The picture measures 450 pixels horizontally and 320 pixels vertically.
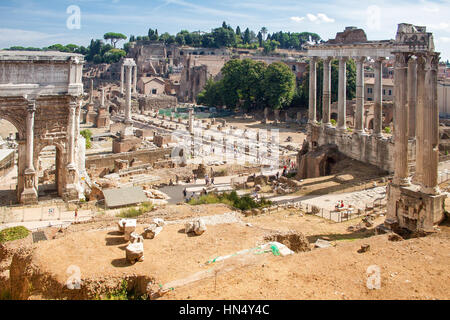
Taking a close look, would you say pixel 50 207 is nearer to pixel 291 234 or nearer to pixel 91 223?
pixel 91 223

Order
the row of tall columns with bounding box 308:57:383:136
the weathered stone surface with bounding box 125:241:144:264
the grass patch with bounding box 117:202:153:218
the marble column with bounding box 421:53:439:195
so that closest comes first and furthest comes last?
the weathered stone surface with bounding box 125:241:144:264 → the marble column with bounding box 421:53:439:195 → the grass patch with bounding box 117:202:153:218 → the row of tall columns with bounding box 308:57:383:136

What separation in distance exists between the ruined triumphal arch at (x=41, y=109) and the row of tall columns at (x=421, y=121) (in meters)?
18.5

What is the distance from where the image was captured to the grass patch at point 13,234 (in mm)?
17075

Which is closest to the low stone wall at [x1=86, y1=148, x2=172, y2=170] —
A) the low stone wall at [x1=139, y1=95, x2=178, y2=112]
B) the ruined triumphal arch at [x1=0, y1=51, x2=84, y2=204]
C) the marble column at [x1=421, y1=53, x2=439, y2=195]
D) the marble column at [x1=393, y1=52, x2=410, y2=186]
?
the ruined triumphal arch at [x1=0, y1=51, x2=84, y2=204]

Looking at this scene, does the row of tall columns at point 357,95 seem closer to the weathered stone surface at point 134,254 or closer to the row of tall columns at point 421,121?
the row of tall columns at point 421,121

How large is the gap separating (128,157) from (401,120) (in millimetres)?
27517

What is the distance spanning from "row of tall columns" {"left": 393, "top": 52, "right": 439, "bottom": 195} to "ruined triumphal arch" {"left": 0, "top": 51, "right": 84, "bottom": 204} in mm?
18523

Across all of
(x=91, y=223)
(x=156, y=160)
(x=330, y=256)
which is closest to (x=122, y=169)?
(x=156, y=160)

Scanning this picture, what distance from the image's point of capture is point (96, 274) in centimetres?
1220

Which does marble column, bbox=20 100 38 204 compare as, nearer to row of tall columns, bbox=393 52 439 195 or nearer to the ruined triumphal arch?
the ruined triumphal arch

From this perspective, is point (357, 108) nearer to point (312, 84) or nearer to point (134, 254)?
point (312, 84)

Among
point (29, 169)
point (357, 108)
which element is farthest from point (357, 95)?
point (29, 169)

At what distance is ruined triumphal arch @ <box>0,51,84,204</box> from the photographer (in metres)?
26.7
